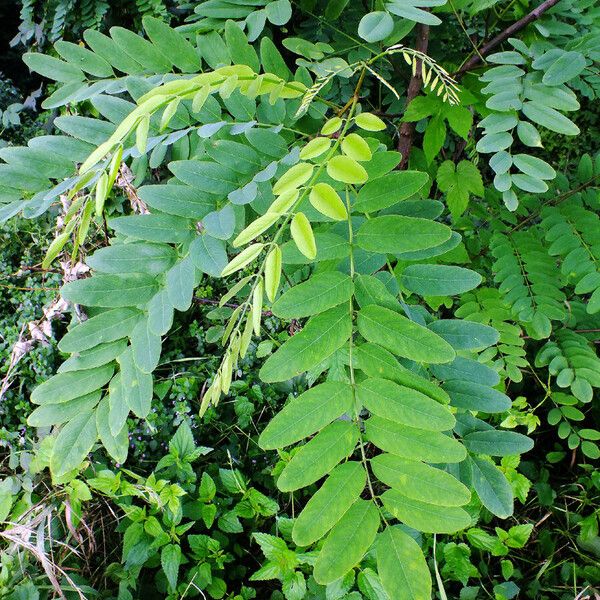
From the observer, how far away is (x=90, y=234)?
163 cm

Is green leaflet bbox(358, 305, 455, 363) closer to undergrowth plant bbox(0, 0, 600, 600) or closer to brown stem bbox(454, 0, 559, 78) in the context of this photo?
undergrowth plant bbox(0, 0, 600, 600)

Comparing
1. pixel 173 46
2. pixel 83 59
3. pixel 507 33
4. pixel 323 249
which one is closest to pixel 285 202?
pixel 323 249

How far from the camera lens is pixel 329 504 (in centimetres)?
55

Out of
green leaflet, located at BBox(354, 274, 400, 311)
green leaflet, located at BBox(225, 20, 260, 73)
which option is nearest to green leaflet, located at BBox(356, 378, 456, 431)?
green leaflet, located at BBox(354, 274, 400, 311)

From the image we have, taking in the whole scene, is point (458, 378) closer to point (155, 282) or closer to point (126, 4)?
point (155, 282)

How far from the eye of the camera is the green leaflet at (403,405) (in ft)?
1.82

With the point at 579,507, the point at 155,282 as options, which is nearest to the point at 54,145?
the point at 155,282

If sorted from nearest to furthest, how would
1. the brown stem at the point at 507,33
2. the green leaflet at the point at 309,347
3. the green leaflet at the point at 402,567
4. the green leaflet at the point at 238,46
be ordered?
the green leaflet at the point at 402,567, the green leaflet at the point at 309,347, the green leaflet at the point at 238,46, the brown stem at the point at 507,33

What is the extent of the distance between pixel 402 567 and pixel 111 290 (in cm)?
49

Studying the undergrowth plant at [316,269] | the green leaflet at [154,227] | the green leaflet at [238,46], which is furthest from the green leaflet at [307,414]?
the green leaflet at [238,46]

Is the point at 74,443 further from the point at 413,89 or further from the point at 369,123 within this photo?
the point at 413,89

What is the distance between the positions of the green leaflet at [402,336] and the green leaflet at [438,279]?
130 millimetres

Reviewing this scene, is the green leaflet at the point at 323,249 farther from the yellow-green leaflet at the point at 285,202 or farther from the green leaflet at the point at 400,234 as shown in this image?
the yellow-green leaflet at the point at 285,202

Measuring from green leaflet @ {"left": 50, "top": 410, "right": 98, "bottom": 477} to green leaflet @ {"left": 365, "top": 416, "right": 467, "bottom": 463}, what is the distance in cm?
38
